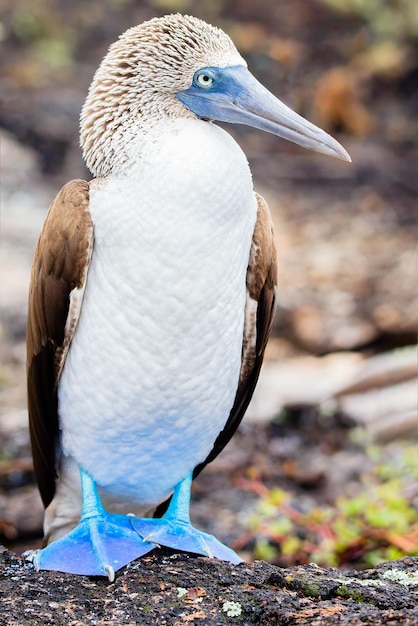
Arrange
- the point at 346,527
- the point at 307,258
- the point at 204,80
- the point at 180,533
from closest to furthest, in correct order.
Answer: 1. the point at 204,80
2. the point at 180,533
3. the point at 346,527
4. the point at 307,258

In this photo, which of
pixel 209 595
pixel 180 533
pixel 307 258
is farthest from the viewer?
pixel 307 258

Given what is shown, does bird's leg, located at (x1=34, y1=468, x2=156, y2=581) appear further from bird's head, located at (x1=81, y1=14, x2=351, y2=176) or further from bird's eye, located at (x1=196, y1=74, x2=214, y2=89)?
bird's eye, located at (x1=196, y1=74, x2=214, y2=89)

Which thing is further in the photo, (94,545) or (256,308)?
(256,308)

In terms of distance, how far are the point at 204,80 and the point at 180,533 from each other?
171cm

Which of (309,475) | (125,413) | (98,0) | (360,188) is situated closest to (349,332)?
(309,475)

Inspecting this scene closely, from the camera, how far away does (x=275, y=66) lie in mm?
9969

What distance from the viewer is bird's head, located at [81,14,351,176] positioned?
3.19m

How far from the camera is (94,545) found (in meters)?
3.21

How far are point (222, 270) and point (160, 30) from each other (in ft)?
3.05

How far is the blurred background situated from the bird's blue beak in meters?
2.16

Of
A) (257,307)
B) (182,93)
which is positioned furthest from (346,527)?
(182,93)

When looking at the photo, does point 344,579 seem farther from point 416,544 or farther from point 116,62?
point 116,62

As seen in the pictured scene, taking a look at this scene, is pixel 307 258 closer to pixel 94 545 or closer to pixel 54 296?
pixel 54 296

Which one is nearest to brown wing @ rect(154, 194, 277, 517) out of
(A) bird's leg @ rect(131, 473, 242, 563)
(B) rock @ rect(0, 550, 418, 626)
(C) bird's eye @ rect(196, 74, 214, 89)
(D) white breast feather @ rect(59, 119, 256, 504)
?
(D) white breast feather @ rect(59, 119, 256, 504)
